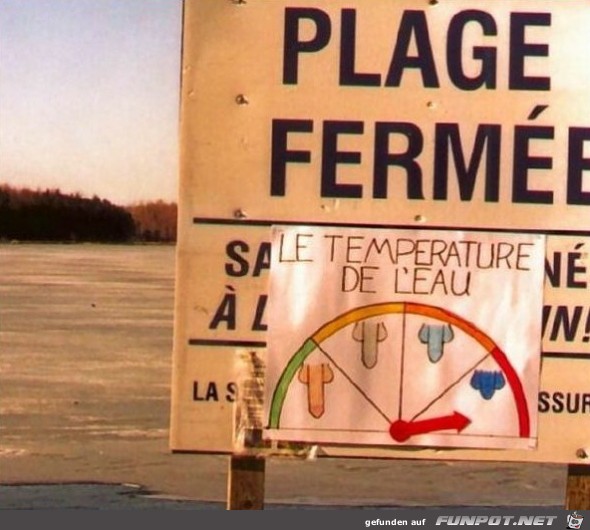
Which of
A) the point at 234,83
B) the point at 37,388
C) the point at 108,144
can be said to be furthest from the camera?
the point at 37,388

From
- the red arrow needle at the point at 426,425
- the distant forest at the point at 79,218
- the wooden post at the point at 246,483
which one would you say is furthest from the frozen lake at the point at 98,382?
the red arrow needle at the point at 426,425

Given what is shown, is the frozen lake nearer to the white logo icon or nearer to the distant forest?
the distant forest

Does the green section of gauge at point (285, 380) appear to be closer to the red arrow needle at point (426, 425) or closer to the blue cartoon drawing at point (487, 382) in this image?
the red arrow needle at point (426, 425)

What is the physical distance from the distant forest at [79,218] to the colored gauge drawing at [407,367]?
1.49 metres

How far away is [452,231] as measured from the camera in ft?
10.0

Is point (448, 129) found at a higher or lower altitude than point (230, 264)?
higher

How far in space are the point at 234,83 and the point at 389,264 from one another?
1.50ft

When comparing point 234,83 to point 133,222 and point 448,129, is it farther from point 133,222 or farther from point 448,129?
point 133,222

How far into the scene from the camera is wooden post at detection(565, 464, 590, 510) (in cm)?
316

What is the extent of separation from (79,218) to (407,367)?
178cm

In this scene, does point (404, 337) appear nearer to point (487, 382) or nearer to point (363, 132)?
point (487, 382)

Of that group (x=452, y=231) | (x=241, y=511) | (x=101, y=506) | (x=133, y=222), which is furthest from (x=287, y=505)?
(x=452, y=231)

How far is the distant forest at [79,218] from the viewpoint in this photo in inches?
178

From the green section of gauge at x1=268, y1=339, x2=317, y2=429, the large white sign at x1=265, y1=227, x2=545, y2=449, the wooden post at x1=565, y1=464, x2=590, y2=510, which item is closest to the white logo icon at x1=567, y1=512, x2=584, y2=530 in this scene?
the wooden post at x1=565, y1=464, x2=590, y2=510
